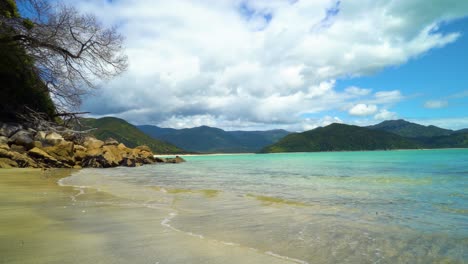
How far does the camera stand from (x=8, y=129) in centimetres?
2317

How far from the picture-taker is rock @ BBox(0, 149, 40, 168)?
20.0 metres

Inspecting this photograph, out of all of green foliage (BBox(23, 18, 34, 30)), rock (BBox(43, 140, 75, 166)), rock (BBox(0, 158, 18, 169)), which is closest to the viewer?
rock (BBox(0, 158, 18, 169))

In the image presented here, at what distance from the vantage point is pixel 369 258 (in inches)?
165

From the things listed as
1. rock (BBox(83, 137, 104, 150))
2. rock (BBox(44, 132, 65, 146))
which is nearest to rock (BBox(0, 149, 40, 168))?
rock (BBox(44, 132, 65, 146))

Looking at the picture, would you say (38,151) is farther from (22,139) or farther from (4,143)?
(4,143)

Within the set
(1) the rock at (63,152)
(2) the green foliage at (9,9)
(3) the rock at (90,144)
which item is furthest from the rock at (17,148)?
(3) the rock at (90,144)

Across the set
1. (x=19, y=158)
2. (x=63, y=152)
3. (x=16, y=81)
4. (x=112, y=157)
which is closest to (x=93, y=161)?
(x=112, y=157)

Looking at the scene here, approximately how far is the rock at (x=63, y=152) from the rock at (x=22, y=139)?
157 cm

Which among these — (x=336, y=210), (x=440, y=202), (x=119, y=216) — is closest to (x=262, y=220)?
(x=336, y=210)

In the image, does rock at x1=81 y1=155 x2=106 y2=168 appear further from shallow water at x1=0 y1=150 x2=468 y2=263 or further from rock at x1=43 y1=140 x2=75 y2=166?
shallow water at x1=0 y1=150 x2=468 y2=263

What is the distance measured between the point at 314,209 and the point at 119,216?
16.9 feet

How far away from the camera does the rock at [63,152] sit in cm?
2551

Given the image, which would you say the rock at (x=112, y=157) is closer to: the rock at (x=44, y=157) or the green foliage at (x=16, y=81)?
the rock at (x=44, y=157)

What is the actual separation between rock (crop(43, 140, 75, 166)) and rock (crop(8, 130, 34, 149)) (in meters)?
1.57
